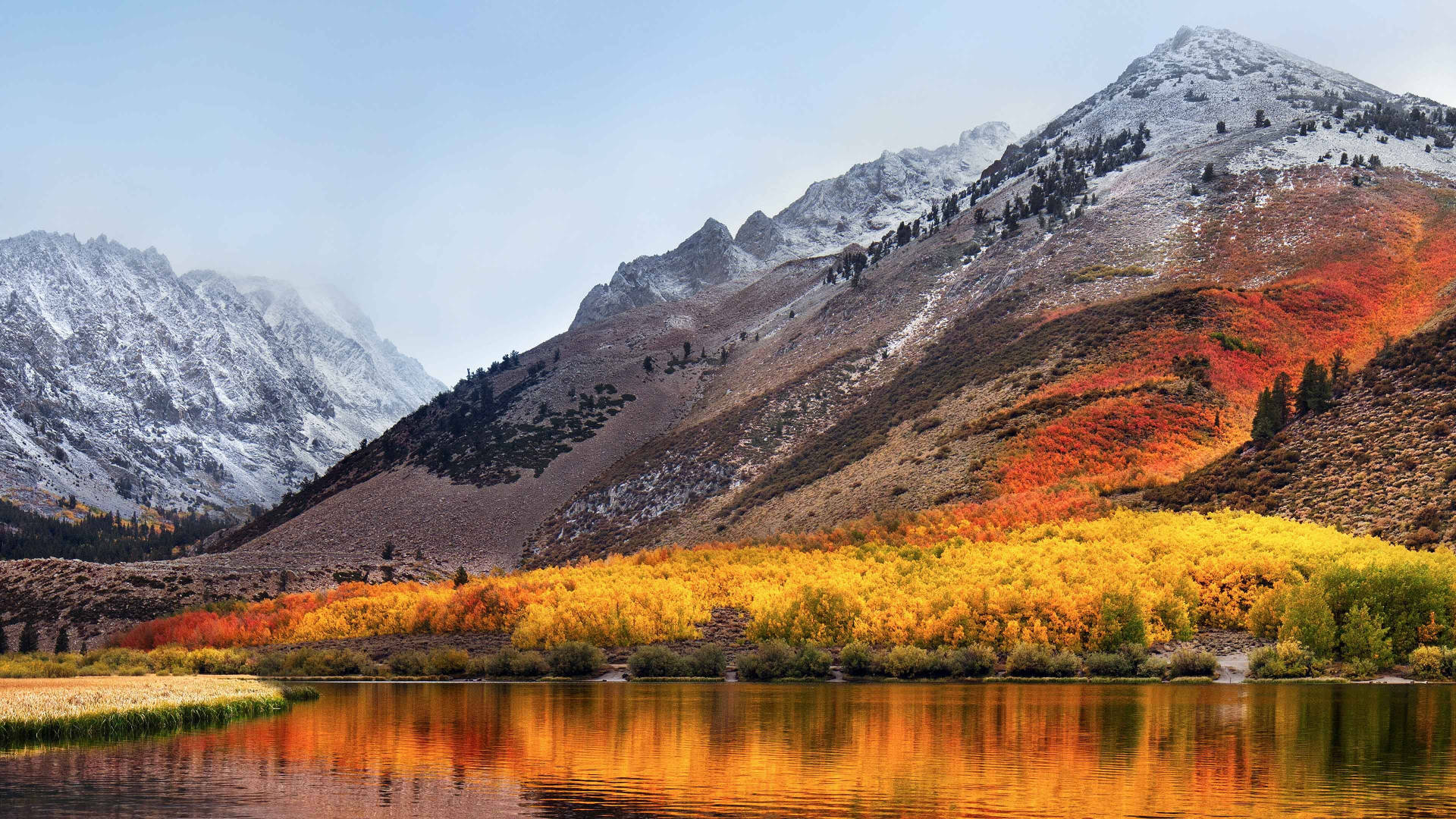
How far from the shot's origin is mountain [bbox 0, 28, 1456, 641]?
7725 cm

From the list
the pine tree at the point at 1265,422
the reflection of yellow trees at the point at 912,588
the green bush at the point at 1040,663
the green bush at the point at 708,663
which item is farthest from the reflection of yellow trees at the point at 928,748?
the pine tree at the point at 1265,422

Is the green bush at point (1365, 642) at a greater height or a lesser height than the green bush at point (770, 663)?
greater

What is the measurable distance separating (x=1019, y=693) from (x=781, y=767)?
54.6 ft

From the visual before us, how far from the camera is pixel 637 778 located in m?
19.8

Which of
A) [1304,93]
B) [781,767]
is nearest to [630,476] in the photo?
[781,767]

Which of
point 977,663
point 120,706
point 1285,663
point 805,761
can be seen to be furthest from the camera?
point 977,663

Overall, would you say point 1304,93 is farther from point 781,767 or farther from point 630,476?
point 781,767

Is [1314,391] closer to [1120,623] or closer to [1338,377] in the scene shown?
[1338,377]

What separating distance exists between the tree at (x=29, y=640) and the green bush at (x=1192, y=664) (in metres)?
66.2

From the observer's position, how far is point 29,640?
240 ft

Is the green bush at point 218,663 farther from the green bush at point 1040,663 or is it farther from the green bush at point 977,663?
the green bush at point 1040,663

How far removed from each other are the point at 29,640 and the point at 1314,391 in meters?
79.0

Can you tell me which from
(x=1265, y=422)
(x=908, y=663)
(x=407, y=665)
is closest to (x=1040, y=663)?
(x=908, y=663)

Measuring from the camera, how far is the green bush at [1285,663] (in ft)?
125
